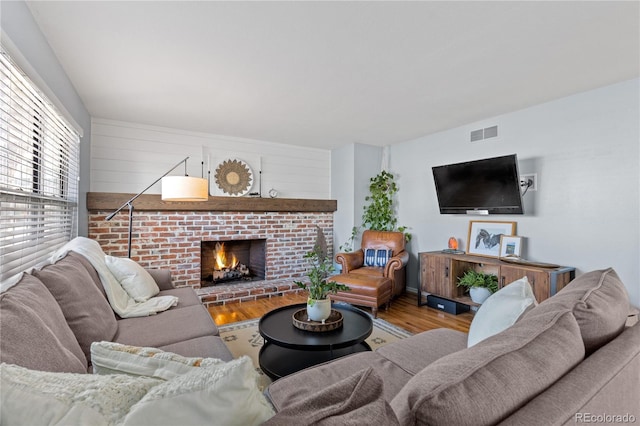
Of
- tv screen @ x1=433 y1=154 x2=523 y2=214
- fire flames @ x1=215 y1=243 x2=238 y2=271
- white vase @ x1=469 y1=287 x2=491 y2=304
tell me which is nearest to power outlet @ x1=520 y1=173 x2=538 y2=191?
tv screen @ x1=433 y1=154 x2=523 y2=214

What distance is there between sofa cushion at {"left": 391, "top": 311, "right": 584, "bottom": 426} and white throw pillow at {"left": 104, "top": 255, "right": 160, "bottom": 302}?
2254 millimetres

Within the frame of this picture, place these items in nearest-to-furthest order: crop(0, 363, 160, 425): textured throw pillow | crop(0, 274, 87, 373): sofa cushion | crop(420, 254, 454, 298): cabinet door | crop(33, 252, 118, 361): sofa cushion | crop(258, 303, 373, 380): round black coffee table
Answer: crop(0, 363, 160, 425): textured throw pillow
crop(0, 274, 87, 373): sofa cushion
crop(33, 252, 118, 361): sofa cushion
crop(258, 303, 373, 380): round black coffee table
crop(420, 254, 454, 298): cabinet door

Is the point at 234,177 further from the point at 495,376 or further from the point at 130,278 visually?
the point at 495,376

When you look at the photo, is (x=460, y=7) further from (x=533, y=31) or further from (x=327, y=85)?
(x=327, y=85)

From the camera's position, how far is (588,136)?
9.46 feet

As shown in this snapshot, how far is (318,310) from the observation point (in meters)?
2.21

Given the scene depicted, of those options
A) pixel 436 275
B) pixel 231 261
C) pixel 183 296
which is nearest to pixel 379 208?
pixel 436 275

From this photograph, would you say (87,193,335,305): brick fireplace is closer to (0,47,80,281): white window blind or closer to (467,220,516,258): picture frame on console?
(0,47,80,281): white window blind

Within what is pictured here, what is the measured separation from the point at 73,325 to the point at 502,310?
197 cm

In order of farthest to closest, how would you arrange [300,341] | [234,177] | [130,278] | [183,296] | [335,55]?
[234,177] < [183,296] < [130,278] < [335,55] < [300,341]

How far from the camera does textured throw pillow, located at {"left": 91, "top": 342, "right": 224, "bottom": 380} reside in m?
0.69

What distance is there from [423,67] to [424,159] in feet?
7.23

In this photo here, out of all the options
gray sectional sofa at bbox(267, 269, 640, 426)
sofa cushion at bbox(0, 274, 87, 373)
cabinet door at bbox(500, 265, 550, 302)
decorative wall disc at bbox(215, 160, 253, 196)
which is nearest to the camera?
gray sectional sofa at bbox(267, 269, 640, 426)

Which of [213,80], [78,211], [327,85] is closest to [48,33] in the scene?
[213,80]
